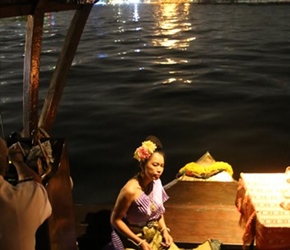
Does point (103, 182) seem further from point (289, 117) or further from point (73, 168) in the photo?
point (289, 117)

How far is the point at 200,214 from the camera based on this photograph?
4859 mm

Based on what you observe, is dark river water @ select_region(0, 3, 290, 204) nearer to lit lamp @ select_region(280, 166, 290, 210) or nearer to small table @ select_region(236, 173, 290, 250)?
small table @ select_region(236, 173, 290, 250)

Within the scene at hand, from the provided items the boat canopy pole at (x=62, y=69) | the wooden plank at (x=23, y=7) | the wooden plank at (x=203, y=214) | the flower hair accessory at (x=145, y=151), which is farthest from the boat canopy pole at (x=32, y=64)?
the wooden plank at (x=203, y=214)

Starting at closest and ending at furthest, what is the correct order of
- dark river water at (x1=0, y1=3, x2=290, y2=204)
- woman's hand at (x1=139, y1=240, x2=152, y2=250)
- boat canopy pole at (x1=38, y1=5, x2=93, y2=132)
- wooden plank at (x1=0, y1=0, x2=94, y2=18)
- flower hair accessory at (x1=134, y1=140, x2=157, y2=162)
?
wooden plank at (x1=0, y1=0, x2=94, y2=18) → flower hair accessory at (x1=134, y1=140, x2=157, y2=162) → woman's hand at (x1=139, y1=240, x2=152, y2=250) → boat canopy pole at (x1=38, y1=5, x2=93, y2=132) → dark river water at (x1=0, y1=3, x2=290, y2=204)

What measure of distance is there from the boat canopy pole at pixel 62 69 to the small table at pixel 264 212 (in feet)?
6.80

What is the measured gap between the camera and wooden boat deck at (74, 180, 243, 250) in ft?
14.7

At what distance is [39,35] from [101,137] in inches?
310

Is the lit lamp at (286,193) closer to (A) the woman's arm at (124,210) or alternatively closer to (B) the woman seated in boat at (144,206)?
(B) the woman seated in boat at (144,206)

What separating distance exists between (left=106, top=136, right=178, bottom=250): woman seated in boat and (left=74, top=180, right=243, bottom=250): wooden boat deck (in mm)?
698

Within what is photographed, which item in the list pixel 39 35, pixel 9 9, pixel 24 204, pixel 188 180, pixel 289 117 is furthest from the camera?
pixel 289 117

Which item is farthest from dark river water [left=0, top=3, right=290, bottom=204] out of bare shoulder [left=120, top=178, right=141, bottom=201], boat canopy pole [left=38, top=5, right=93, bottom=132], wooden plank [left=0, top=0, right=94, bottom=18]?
wooden plank [left=0, top=0, right=94, bottom=18]

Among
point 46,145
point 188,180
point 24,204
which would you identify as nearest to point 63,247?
point 46,145

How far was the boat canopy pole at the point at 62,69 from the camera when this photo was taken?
389 centimetres

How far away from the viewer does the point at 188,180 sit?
611 centimetres
